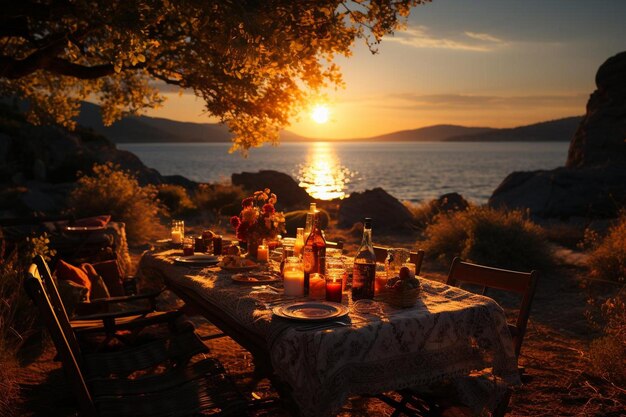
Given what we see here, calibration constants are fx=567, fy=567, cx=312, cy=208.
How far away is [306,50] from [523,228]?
5.64m

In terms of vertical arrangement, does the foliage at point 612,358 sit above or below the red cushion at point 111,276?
below

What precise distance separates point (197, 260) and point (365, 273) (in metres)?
1.77

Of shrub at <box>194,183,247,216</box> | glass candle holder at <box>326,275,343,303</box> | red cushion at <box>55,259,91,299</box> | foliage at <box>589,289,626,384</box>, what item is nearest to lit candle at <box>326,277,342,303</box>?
glass candle holder at <box>326,275,343,303</box>

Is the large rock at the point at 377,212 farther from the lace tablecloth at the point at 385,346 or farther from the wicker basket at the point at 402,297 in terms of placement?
the wicker basket at the point at 402,297

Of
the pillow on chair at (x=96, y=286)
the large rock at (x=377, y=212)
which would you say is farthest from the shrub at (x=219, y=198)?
the pillow on chair at (x=96, y=286)

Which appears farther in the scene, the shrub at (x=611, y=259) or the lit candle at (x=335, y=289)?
the shrub at (x=611, y=259)

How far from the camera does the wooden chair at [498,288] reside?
3.49 meters

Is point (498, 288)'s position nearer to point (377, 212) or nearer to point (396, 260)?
point (396, 260)

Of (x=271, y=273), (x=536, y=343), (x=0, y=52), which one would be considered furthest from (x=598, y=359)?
(x=0, y=52)

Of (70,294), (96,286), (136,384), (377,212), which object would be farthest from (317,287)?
(377,212)

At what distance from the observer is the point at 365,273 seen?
3.30m

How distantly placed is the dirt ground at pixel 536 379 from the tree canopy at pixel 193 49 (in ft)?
9.34

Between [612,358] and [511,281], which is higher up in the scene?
[511,281]

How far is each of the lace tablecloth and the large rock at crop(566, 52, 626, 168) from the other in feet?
64.8
